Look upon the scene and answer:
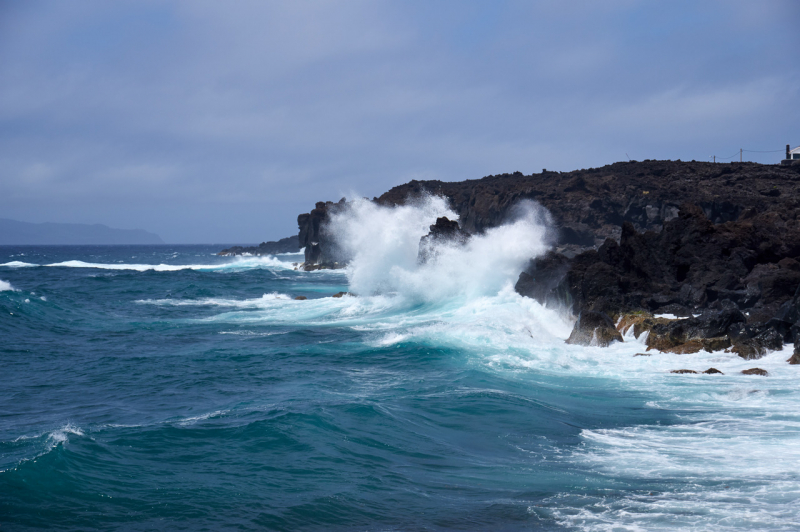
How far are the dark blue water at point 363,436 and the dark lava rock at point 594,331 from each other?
1.93 feet

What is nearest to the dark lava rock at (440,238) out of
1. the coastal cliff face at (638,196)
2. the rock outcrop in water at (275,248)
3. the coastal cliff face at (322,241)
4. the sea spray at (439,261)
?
the sea spray at (439,261)

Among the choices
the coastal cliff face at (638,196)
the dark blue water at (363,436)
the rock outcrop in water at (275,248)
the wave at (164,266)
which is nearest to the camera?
the dark blue water at (363,436)

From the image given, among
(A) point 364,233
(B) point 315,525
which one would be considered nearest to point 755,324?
(B) point 315,525

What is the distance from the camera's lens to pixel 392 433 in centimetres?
834

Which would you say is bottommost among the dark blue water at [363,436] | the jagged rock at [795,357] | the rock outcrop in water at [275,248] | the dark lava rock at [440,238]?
the dark blue water at [363,436]

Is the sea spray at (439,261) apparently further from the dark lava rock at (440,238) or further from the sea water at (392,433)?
the sea water at (392,433)

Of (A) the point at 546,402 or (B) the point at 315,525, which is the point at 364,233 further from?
(B) the point at 315,525

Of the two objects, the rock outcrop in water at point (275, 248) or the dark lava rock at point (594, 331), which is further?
the rock outcrop in water at point (275, 248)

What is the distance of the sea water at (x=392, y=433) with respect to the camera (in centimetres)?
580

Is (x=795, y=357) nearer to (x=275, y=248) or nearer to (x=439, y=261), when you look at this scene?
(x=439, y=261)

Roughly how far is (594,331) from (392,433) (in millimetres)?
8003

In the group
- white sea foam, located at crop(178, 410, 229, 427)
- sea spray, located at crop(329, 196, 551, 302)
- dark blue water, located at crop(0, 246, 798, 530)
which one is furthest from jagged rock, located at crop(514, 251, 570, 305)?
white sea foam, located at crop(178, 410, 229, 427)

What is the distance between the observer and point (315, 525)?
558cm

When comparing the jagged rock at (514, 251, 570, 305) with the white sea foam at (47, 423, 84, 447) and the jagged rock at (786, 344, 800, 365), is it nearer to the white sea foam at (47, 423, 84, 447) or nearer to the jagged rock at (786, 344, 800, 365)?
the jagged rock at (786, 344, 800, 365)
